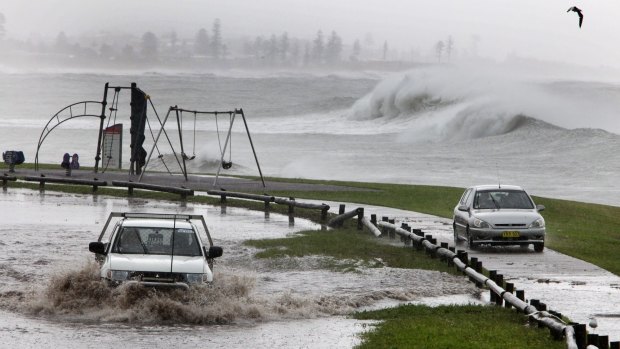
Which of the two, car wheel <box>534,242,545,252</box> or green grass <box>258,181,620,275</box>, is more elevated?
car wheel <box>534,242,545,252</box>

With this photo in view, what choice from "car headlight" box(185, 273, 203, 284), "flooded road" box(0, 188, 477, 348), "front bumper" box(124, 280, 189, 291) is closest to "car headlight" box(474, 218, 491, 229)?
"flooded road" box(0, 188, 477, 348)

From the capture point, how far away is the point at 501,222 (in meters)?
26.6

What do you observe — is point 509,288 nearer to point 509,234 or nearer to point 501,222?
point 509,234

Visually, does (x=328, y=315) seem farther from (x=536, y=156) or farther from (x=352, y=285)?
(x=536, y=156)

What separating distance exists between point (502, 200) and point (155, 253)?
1248 cm

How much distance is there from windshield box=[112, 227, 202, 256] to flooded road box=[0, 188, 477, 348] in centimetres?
64

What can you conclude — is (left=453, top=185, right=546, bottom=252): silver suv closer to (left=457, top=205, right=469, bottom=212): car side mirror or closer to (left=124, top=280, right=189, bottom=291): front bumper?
(left=457, top=205, right=469, bottom=212): car side mirror

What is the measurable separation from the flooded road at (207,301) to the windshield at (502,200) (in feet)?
17.4

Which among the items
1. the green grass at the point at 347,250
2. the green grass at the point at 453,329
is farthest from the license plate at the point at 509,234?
the green grass at the point at 453,329

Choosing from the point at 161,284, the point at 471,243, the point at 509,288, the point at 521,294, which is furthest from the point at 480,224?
the point at 161,284

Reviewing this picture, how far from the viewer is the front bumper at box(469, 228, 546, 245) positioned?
86.2 ft

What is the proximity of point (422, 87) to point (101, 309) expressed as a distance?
337ft

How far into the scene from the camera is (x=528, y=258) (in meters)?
25.0

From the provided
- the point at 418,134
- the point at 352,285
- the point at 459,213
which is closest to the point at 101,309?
the point at 352,285
